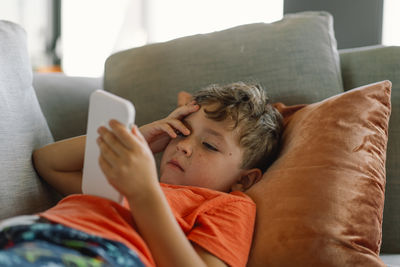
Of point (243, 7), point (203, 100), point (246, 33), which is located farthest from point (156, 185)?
point (243, 7)

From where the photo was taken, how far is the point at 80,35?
10.9 ft

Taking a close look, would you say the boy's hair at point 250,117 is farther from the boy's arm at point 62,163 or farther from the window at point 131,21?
the window at point 131,21

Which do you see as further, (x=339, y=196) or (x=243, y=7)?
(x=243, y=7)

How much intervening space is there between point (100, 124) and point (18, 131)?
0.36 m

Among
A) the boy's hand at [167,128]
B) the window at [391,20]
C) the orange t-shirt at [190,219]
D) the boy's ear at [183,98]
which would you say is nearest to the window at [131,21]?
the window at [391,20]

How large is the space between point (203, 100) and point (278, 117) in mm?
203

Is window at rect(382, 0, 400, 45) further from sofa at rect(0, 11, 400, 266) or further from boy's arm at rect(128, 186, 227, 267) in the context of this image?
boy's arm at rect(128, 186, 227, 267)

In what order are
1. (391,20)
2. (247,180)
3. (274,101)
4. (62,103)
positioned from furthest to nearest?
(391,20) → (62,103) → (274,101) → (247,180)

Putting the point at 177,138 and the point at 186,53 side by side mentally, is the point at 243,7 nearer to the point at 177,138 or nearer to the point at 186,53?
the point at 186,53

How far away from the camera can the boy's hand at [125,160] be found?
2.02 feet

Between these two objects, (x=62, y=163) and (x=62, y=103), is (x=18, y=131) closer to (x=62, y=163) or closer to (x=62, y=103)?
(x=62, y=163)

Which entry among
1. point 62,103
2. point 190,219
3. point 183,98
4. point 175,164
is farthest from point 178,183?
point 62,103

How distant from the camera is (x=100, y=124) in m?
0.66

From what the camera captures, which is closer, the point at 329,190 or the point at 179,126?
the point at 329,190
